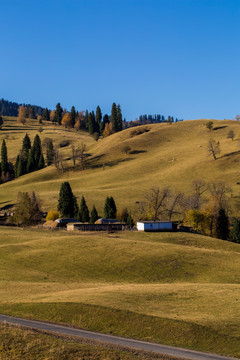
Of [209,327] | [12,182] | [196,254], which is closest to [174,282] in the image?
[196,254]

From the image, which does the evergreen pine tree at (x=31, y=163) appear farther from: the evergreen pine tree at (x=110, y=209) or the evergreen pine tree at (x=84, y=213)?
the evergreen pine tree at (x=110, y=209)

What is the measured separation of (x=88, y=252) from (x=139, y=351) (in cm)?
3801

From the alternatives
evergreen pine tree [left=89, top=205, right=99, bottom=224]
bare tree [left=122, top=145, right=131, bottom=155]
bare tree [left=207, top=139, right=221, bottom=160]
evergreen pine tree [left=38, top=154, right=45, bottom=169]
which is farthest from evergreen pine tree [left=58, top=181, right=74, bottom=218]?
bare tree [left=122, top=145, right=131, bottom=155]

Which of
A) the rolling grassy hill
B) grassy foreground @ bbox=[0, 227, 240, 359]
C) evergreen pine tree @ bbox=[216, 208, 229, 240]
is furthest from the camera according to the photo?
the rolling grassy hill

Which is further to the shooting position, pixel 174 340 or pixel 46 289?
pixel 46 289

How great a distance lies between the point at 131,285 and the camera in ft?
151

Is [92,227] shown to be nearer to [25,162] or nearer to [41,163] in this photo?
[41,163]

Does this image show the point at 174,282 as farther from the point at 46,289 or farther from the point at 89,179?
the point at 89,179

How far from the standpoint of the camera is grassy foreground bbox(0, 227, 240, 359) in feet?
90.9

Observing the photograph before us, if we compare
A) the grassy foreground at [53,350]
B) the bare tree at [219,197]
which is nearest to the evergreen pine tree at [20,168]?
the bare tree at [219,197]

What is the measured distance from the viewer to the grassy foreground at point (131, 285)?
2772 centimetres

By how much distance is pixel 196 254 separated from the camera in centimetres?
6334

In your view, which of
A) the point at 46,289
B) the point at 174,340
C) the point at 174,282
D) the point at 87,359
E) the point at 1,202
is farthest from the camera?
the point at 1,202

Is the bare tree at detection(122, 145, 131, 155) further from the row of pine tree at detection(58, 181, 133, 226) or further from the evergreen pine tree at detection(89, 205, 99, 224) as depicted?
the evergreen pine tree at detection(89, 205, 99, 224)
